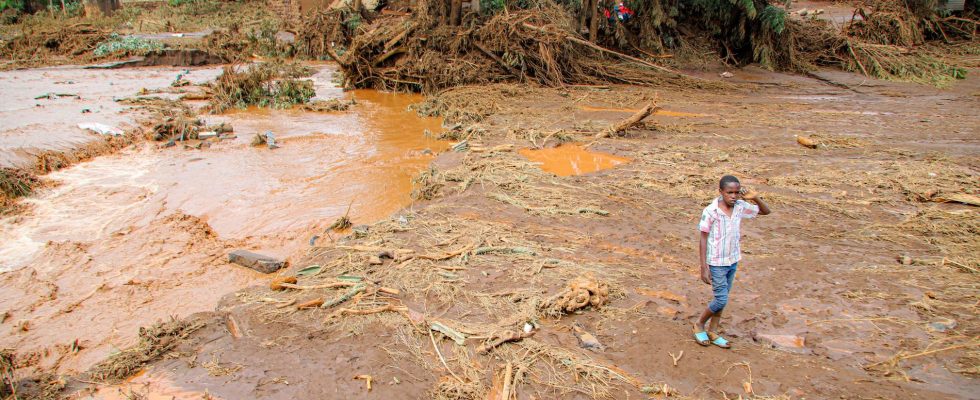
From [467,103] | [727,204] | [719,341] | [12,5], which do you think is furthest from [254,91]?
[12,5]

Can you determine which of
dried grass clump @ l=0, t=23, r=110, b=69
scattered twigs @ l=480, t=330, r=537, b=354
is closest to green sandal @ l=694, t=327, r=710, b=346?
scattered twigs @ l=480, t=330, r=537, b=354

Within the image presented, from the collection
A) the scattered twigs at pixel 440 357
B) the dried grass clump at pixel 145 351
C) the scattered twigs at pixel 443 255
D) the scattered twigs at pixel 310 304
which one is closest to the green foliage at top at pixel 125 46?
the dried grass clump at pixel 145 351

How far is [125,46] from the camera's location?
17.7 metres

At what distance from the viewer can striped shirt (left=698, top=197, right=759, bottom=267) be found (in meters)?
3.67

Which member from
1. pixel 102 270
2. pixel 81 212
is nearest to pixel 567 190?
pixel 102 270

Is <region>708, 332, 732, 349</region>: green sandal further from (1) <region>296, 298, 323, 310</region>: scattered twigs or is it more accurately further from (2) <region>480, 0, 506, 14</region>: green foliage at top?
(2) <region>480, 0, 506, 14</region>: green foliage at top

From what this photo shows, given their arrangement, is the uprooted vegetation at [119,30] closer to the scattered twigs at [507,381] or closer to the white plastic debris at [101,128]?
the white plastic debris at [101,128]

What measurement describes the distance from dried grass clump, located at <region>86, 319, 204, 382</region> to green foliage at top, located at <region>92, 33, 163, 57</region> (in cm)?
1654

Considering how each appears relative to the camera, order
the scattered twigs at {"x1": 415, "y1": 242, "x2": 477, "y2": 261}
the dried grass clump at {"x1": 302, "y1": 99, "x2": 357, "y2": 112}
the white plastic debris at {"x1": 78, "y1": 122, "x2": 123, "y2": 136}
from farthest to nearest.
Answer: the dried grass clump at {"x1": 302, "y1": 99, "x2": 357, "y2": 112}
the white plastic debris at {"x1": 78, "y1": 122, "x2": 123, "y2": 136}
the scattered twigs at {"x1": 415, "y1": 242, "x2": 477, "y2": 261}

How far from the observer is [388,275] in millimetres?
4895

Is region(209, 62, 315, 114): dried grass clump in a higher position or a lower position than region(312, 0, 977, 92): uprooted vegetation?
lower

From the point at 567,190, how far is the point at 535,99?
6.21 meters

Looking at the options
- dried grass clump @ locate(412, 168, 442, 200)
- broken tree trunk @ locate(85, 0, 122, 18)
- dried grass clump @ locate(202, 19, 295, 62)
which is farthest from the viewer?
broken tree trunk @ locate(85, 0, 122, 18)

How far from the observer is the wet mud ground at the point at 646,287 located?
359 cm
